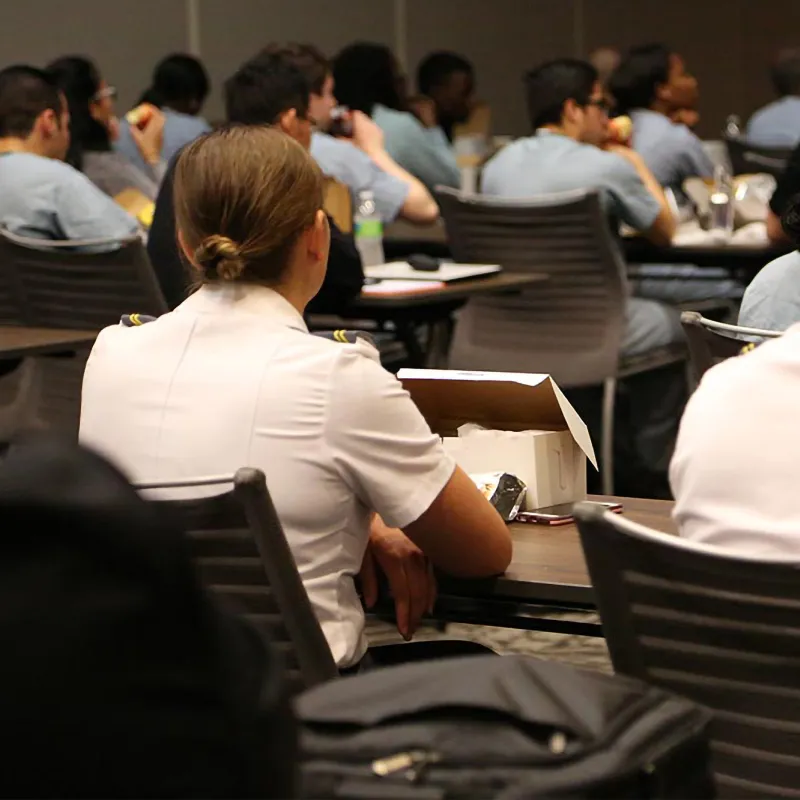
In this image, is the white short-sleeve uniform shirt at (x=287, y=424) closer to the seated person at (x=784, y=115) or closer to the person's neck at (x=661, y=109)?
the person's neck at (x=661, y=109)

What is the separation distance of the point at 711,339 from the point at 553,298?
185 centimetres

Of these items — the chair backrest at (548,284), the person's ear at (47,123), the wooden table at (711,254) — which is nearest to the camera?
the chair backrest at (548,284)

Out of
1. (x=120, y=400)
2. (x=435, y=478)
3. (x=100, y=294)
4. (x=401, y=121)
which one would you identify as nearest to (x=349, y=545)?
(x=435, y=478)

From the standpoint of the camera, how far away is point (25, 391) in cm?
412

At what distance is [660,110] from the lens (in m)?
6.72

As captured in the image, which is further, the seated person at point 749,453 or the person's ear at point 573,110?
the person's ear at point 573,110

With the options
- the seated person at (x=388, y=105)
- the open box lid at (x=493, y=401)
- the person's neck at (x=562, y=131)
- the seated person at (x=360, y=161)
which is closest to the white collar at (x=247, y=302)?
the open box lid at (x=493, y=401)

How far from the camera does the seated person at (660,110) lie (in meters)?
6.11

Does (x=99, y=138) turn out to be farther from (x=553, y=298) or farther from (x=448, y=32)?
(x=448, y=32)

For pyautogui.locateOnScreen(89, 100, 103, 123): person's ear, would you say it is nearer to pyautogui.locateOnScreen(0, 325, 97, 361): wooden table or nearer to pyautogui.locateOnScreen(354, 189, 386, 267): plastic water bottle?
pyautogui.locateOnScreen(354, 189, 386, 267): plastic water bottle

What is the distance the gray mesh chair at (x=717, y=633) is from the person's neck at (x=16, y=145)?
328 centimetres

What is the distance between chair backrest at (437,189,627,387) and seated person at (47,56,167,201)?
167 centimetres

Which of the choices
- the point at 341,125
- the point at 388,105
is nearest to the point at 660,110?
the point at 388,105

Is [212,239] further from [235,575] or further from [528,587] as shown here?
[528,587]
